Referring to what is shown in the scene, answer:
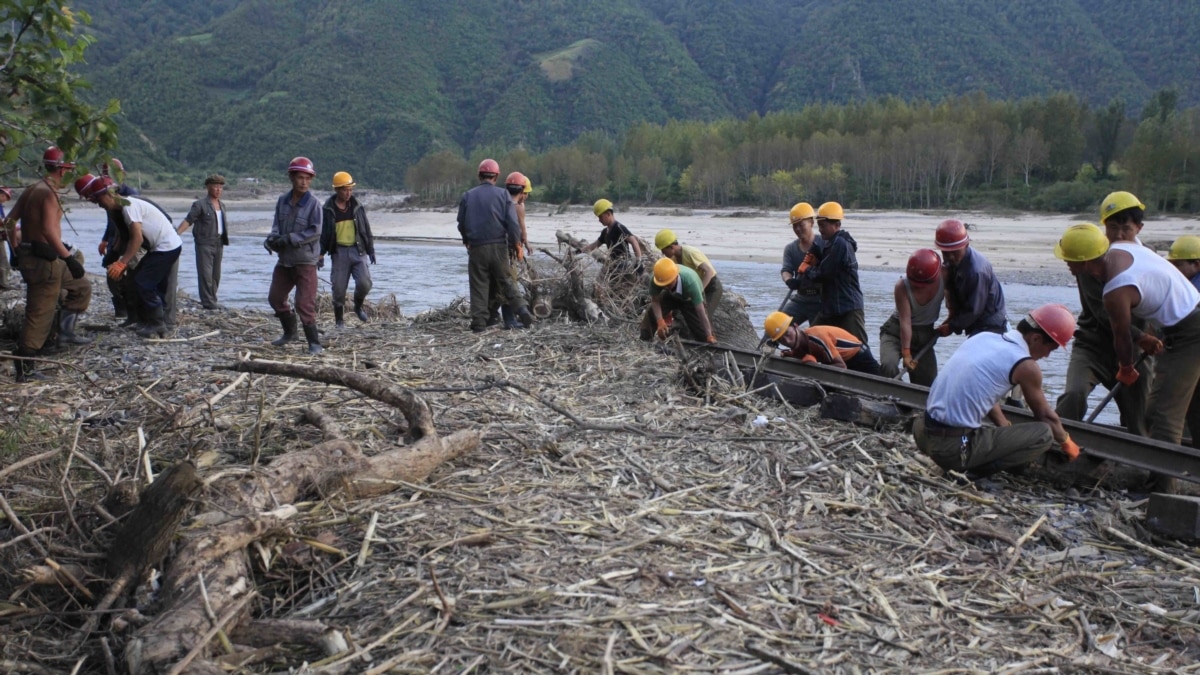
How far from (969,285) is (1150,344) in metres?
1.47

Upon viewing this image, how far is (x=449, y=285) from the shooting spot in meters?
23.6

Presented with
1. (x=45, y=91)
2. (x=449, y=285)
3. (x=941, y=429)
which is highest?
(x=45, y=91)

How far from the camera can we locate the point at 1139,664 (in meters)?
3.43

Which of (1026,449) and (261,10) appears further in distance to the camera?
(261,10)

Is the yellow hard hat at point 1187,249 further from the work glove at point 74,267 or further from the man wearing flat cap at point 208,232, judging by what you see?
the man wearing flat cap at point 208,232

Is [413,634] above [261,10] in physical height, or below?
below

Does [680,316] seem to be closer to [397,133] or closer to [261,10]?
[397,133]

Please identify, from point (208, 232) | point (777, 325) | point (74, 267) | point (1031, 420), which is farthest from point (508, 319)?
point (1031, 420)

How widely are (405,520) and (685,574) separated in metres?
1.30

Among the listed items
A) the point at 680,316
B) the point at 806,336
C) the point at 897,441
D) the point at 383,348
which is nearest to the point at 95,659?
the point at 897,441

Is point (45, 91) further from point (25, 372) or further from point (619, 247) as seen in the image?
point (619, 247)

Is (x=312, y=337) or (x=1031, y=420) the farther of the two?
(x=312, y=337)

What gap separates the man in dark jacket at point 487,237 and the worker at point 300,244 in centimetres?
165

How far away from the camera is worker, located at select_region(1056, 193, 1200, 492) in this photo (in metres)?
5.76
